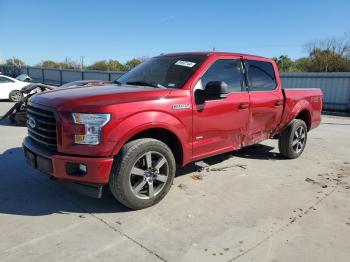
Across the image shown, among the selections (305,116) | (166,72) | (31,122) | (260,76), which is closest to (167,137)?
(166,72)

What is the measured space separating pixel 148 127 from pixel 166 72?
4.02ft

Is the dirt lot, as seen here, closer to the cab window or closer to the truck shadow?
the truck shadow

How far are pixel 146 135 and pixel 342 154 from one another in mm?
4948

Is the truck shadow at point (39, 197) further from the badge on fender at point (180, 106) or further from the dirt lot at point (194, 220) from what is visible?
the badge on fender at point (180, 106)

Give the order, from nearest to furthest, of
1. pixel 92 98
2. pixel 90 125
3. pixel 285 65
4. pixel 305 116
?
1. pixel 90 125
2. pixel 92 98
3. pixel 305 116
4. pixel 285 65

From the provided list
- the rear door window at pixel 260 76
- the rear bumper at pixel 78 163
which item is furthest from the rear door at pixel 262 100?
the rear bumper at pixel 78 163

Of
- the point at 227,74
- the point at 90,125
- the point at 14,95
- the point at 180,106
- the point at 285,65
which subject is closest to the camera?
the point at 90,125

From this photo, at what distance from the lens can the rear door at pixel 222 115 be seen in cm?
452

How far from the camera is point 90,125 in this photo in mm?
3516

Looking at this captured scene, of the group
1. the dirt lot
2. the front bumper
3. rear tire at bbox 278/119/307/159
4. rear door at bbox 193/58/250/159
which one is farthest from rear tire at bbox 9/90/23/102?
the front bumper

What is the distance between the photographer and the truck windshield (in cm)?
455

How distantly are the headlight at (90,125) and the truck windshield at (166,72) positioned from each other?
1.21 meters

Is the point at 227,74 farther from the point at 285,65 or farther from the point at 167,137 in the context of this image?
the point at 285,65

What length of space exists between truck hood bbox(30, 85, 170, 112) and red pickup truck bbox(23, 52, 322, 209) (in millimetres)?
10
